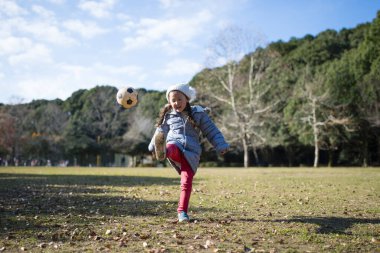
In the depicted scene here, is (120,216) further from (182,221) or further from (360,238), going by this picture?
(360,238)

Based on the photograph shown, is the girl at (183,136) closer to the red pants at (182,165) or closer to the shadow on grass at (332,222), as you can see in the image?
the red pants at (182,165)

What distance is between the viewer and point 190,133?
5957 mm

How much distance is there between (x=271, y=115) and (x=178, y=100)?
99.6 ft

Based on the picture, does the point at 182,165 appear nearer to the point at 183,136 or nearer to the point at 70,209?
the point at 183,136

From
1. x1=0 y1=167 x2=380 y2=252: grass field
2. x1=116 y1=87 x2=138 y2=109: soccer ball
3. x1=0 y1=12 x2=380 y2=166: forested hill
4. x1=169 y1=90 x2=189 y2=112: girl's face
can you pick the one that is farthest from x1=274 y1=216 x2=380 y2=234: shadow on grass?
x1=0 y1=12 x2=380 y2=166: forested hill

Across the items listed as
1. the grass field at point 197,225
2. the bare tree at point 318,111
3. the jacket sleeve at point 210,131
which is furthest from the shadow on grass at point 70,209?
the bare tree at point 318,111

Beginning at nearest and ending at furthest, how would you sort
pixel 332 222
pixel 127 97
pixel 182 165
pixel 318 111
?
1. pixel 332 222
2. pixel 182 165
3. pixel 127 97
4. pixel 318 111

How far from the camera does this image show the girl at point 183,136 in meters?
5.63

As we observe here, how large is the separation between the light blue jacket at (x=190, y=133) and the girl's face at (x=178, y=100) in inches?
5.2

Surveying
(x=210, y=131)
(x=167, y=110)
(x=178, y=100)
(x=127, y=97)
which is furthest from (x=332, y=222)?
(x=127, y=97)

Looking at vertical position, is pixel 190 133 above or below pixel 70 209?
above

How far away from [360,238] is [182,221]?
2425 mm

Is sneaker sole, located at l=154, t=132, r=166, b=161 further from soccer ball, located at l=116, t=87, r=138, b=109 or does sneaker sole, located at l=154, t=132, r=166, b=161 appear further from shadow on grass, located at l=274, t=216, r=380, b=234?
soccer ball, located at l=116, t=87, r=138, b=109

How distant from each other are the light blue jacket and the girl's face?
5.2 inches
